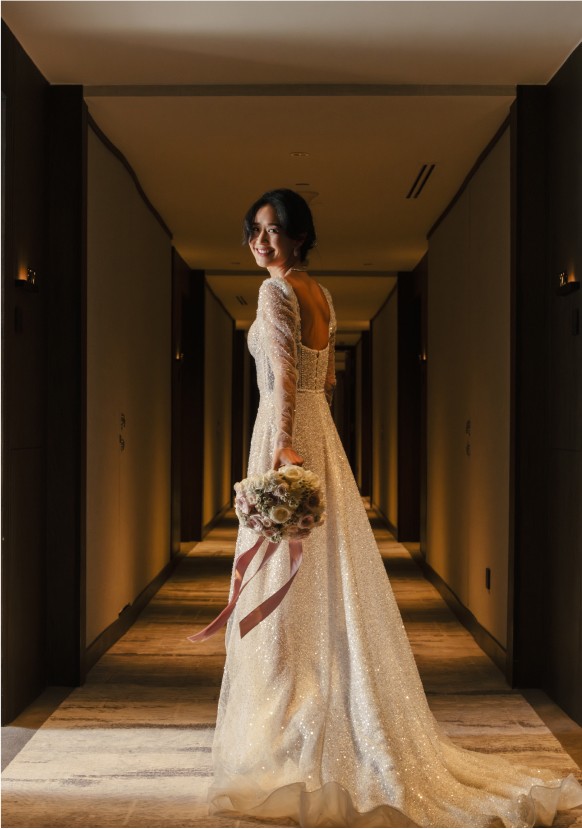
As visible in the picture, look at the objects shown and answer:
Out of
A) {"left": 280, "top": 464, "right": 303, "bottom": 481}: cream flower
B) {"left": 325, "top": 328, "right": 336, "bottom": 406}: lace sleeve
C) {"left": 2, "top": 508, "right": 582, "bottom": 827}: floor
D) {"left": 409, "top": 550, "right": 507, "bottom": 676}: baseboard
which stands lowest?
{"left": 2, "top": 508, "right": 582, "bottom": 827}: floor

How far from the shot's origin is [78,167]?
458 centimetres

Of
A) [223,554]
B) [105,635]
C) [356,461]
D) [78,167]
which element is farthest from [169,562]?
[356,461]

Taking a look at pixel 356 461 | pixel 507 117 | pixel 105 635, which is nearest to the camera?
pixel 507 117

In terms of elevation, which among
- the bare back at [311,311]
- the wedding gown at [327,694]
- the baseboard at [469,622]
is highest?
the bare back at [311,311]

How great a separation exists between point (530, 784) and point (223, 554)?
642 centimetres

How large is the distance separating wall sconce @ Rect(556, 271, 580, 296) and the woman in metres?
1.30

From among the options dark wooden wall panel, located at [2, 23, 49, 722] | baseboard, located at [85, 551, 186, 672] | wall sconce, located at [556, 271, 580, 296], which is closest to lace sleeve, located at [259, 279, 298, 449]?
dark wooden wall panel, located at [2, 23, 49, 722]

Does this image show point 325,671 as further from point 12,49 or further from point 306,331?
point 12,49

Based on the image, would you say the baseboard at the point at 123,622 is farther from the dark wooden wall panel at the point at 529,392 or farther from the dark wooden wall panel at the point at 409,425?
the dark wooden wall panel at the point at 409,425

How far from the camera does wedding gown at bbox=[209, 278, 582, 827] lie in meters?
2.89

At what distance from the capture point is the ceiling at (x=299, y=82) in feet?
12.4

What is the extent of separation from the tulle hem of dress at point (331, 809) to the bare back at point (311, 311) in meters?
1.39

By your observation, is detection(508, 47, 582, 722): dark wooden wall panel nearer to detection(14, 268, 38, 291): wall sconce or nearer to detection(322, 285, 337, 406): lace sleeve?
detection(322, 285, 337, 406): lace sleeve

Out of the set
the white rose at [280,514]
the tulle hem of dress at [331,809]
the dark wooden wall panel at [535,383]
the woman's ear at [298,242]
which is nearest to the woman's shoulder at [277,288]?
the woman's ear at [298,242]
